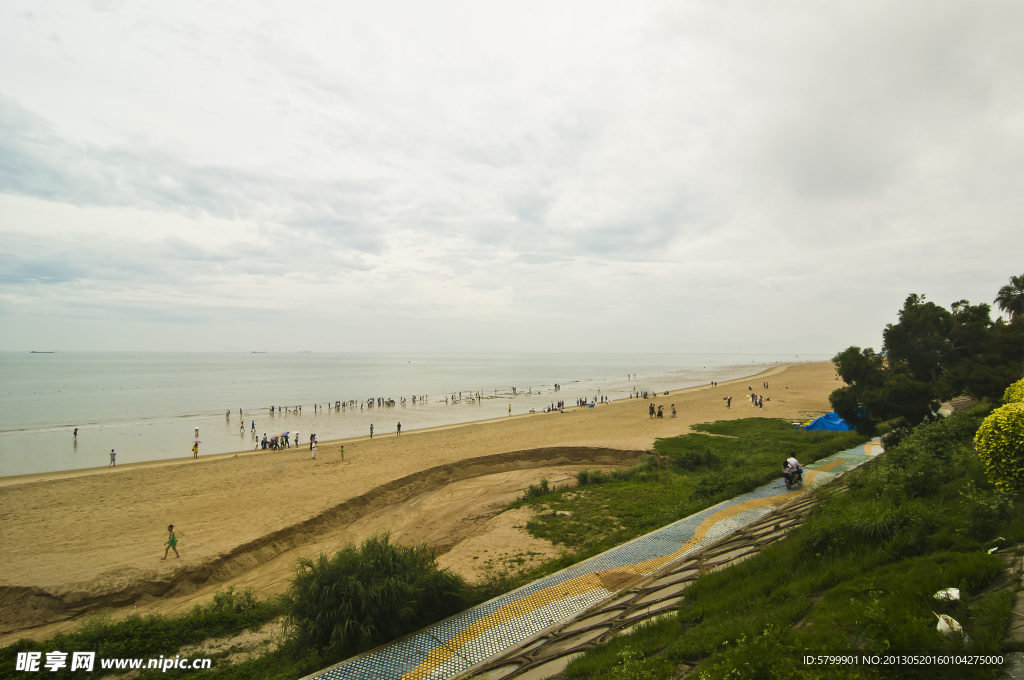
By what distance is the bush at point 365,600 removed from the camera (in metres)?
7.23

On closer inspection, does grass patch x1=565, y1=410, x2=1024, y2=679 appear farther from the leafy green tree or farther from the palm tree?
the palm tree

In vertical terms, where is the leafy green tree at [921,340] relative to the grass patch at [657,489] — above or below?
above

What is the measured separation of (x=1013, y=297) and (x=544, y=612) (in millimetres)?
53039

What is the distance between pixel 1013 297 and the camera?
37875mm

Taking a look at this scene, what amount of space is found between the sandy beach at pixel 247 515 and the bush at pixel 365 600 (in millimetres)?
2651

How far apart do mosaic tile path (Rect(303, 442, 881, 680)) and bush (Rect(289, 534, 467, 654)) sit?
1.02 ft

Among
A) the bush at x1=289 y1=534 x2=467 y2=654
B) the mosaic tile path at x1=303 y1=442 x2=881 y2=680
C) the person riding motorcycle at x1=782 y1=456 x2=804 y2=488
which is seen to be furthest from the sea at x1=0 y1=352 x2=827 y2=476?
the person riding motorcycle at x1=782 y1=456 x2=804 y2=488

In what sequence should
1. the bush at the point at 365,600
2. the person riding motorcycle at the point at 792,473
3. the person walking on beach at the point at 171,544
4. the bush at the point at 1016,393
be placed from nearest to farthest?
1. the bush at the point at 365,600
2. the bush at the point at 1016,393
3. the person riding motorcycle at the point at 792,473
4. the person walking on beach at the point at 171,544

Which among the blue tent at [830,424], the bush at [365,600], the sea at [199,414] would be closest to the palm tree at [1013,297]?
the blue tent at [830,424]

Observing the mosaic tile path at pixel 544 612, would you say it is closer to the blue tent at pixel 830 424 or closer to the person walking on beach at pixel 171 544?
the person walking on beach at pixel 171 544

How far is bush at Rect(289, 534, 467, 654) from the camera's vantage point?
23.7 feet

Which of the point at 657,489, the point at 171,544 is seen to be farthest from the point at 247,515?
the point at 657,489

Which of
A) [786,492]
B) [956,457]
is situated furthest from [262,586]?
[956,457]

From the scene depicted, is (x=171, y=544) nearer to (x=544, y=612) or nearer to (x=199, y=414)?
(x=544, y=612)
